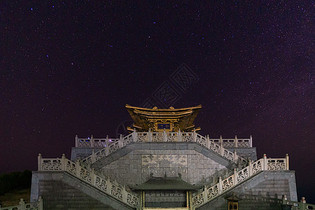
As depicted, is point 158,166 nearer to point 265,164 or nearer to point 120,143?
point 120,143

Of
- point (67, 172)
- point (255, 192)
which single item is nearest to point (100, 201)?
point (67, 172)

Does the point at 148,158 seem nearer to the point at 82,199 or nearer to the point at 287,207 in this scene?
the point at 82,199

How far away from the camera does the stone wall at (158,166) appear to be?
19.3 meters

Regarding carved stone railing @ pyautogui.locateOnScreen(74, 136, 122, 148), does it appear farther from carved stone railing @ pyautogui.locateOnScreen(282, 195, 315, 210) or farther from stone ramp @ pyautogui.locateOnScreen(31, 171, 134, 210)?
carved stone railing @ pyautogui.locateOnScreen(282, 195, 315, 210)

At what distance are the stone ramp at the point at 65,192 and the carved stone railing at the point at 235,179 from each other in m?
5.23

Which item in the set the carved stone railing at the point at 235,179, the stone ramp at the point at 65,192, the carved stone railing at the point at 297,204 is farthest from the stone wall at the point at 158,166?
the carved stone railing at the point at 297,204

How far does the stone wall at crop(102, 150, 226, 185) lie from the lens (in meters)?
19.3

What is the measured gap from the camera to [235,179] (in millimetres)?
16672

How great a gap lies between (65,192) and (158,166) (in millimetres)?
6089

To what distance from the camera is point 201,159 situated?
63.6ft

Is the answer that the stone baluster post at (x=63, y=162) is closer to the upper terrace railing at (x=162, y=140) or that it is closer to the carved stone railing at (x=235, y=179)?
the upper terrace railing at (x=162, y=140)

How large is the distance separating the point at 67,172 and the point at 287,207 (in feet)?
40.2

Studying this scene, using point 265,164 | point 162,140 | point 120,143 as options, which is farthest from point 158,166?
point 265,164

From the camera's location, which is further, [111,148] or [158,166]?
[111,148]
